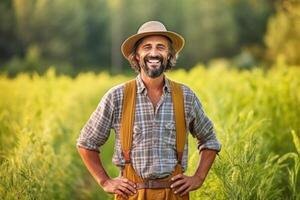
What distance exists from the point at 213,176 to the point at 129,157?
1.49m

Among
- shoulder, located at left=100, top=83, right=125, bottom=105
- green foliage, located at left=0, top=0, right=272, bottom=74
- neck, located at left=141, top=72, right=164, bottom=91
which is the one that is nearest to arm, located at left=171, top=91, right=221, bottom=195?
neck, located at left=141, top=72, right=164, bottom=91

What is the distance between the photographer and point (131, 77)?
40094mm

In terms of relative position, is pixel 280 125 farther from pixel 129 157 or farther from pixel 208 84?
pixel 129 157

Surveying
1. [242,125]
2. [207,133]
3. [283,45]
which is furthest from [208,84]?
[283,45]

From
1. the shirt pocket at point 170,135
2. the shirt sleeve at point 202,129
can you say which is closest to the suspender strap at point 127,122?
the shirt pocket at point 170,135

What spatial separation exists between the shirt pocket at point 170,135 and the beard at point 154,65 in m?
0.32

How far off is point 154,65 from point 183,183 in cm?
75

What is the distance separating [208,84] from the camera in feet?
40.5

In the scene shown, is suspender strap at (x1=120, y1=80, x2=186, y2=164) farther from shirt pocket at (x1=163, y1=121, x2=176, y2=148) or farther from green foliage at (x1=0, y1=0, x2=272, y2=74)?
green foliage at (x1=0, y1=0, x2=272, y2=74)

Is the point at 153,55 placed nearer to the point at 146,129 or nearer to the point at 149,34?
the point at 149,34

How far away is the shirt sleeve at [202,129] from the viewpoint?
15.2 ft

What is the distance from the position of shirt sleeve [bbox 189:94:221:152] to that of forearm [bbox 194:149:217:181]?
3 centimetres

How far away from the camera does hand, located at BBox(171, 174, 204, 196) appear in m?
4.41

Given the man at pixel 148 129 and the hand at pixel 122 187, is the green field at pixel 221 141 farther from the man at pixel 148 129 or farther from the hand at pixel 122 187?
the hand at pixel 122 187
